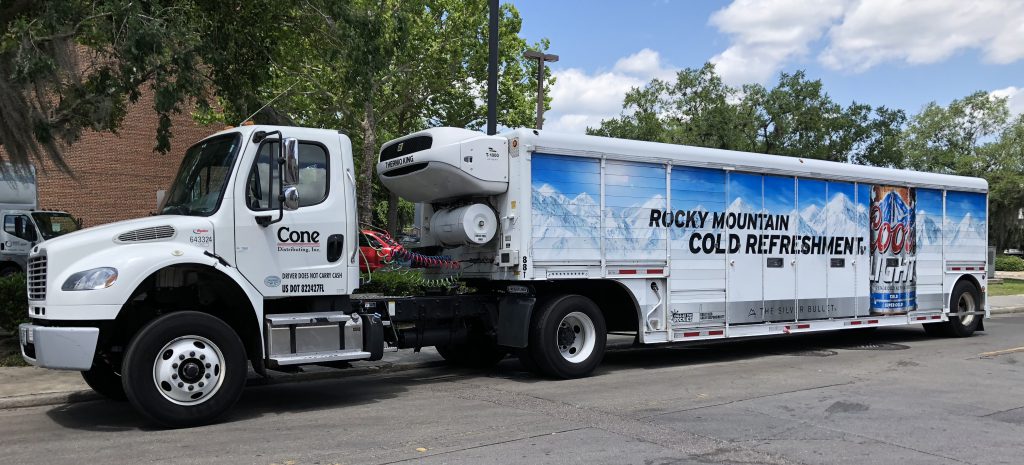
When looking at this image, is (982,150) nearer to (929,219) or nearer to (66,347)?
(929,219)

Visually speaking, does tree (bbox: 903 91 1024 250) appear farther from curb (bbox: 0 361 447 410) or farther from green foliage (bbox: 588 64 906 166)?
curb (bbox: 0 361 447 410)

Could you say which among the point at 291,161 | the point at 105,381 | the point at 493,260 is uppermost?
the point at 291,161

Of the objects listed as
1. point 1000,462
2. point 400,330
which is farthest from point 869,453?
point 400,330

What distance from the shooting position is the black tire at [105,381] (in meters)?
7.84

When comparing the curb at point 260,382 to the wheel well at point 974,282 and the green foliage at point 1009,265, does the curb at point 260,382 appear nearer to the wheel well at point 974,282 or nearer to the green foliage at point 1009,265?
the wheel well at point 974,282

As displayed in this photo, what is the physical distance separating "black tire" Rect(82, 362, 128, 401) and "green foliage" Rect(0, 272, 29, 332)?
3840mm

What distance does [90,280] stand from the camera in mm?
6535

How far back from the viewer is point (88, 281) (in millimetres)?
6531

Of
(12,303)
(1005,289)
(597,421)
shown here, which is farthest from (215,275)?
(1005,289)

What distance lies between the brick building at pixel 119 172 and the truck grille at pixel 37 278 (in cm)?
2505

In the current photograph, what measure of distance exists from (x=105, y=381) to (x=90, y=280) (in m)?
1.85

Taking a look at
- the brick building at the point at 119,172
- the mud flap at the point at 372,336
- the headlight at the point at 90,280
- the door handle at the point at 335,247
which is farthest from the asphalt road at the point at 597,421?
the brick building at the point at 119,172

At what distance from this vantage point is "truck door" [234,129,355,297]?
7367 millimetres

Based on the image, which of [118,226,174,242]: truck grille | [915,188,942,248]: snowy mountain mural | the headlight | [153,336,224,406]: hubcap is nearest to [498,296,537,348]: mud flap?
[153,336,224,406]: hubcap
